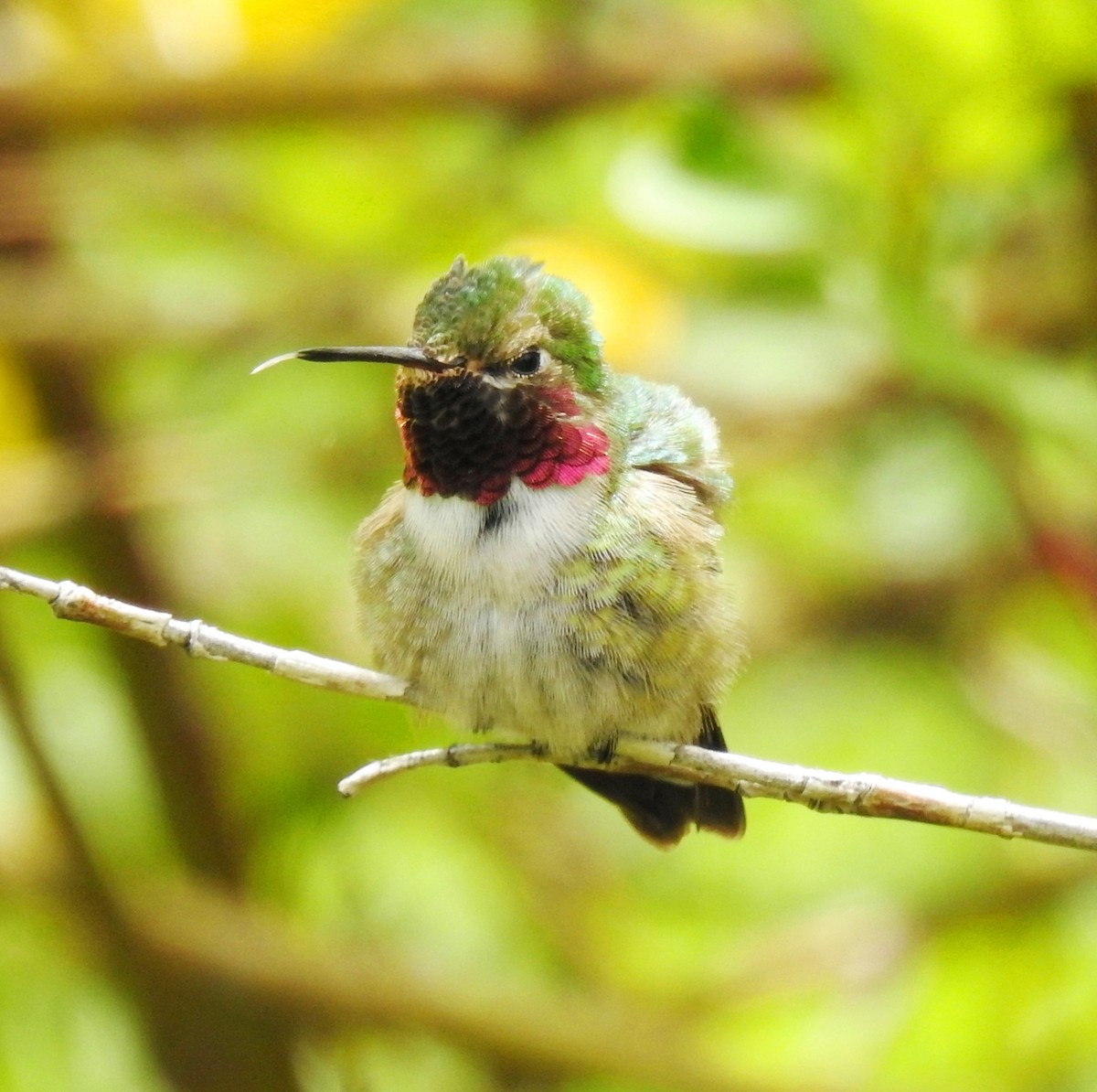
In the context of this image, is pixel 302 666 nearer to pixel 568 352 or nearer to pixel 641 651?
pixel 641 651

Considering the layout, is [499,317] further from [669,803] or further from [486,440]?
[669,803]

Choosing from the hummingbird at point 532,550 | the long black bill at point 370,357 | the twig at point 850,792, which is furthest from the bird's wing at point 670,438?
the twig at point 850,792

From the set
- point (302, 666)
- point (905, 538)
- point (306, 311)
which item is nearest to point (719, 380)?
point (905, 538)

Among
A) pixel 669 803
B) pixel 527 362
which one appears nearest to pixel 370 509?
pixel 669 803

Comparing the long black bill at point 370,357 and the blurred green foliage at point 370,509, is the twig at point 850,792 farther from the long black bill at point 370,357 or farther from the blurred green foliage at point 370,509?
the blurred green foliage at point 370,509

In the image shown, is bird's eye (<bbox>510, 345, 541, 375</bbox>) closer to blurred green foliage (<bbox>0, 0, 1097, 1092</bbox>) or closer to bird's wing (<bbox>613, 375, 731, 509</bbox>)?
bird's wing (<bbox>613, 375, 731, 509</bbox>)

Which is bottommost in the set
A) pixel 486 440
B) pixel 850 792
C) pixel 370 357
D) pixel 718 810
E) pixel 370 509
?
pixel 850 792

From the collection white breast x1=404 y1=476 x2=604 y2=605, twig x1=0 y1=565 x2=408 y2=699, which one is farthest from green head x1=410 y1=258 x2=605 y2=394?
twig x1=0 y1=565 x2=408 y2=699
